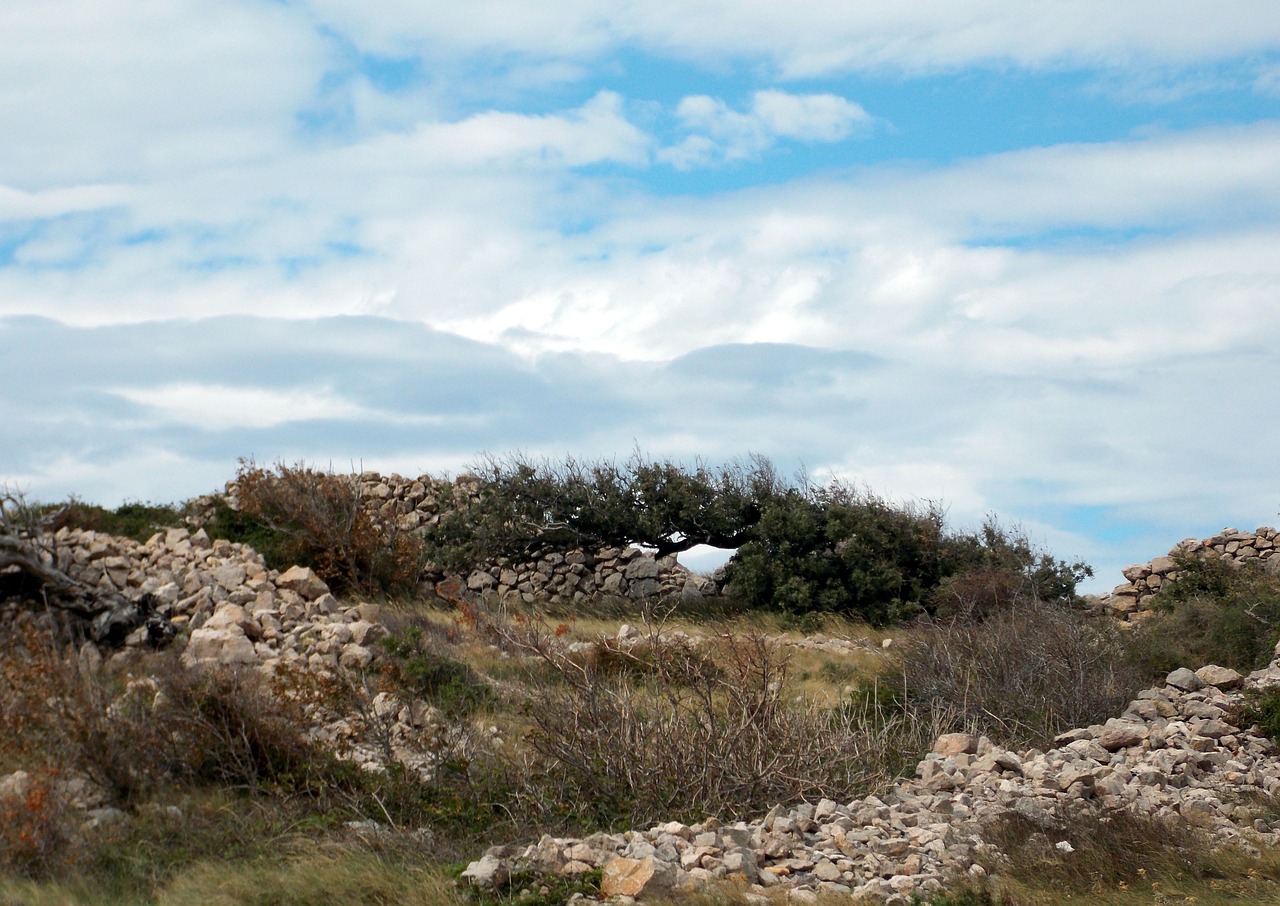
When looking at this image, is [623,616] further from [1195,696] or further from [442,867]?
[442,867]

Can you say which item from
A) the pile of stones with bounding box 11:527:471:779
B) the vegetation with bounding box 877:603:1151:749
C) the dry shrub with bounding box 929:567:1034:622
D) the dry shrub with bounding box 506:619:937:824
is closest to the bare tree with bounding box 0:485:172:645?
the pile of stones with bounding box 11:527:471:779

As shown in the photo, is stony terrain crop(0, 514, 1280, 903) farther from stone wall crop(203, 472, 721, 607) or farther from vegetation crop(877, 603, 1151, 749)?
stone wall crop(203, 472, 721, 607)

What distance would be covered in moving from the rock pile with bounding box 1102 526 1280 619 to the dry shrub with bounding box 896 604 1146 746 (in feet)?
29.9

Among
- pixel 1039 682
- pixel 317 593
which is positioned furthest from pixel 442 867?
pixel 317 593

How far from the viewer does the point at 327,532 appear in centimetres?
1984

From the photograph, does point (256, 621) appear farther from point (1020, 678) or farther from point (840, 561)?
point (840, 561)

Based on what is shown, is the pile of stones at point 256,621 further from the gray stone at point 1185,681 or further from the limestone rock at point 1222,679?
the limestone rock at point 1222,679

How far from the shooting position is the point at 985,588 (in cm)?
1808

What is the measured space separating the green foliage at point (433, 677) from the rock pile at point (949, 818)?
3.86 meters

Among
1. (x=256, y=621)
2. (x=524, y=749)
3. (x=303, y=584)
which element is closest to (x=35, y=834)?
(x=524, y=749)

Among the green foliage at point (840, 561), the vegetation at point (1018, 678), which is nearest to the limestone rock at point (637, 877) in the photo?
the vegetation at point (1018, 678)

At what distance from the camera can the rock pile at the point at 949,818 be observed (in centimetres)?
641

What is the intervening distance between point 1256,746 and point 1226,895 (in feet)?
12.5

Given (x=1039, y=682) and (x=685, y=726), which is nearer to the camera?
(x=685, y=726)
